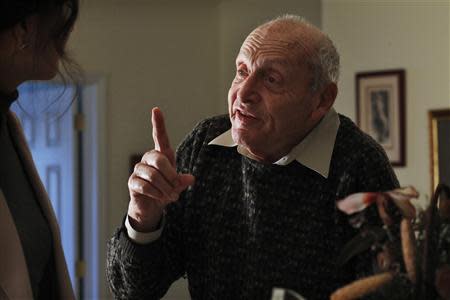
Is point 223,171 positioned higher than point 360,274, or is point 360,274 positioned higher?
point 223,171

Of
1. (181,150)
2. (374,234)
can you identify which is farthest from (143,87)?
(374,234)

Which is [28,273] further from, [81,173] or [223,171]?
[81,173]

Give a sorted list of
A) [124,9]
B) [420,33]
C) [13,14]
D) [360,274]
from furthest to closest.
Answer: [124,9]
[420,33]
[360,274]
[13,14]

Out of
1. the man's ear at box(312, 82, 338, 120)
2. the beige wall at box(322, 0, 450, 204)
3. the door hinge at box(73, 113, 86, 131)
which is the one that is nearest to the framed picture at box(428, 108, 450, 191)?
the beige wall at box(322, 0, 450, 204)

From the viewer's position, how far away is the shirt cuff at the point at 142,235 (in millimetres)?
1497

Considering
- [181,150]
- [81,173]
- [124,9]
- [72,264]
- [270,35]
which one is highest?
[124,9]

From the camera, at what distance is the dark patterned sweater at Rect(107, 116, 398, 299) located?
1.51 meters

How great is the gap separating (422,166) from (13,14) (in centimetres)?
317

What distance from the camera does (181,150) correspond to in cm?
172

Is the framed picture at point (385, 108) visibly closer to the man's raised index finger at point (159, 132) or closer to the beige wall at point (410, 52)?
the beige wall at point (410, 52)

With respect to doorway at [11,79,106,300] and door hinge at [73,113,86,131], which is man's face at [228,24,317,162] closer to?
doorway at [11,79,106,300]

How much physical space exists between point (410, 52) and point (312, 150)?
261cm

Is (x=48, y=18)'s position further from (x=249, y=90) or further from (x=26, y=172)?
(x=249, y=90)

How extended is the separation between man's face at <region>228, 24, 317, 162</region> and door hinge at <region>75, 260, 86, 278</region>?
3663 millimetres
